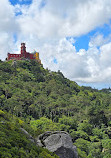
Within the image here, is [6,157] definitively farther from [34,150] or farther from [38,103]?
[38,103]

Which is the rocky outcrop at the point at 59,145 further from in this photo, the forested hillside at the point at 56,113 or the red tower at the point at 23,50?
the red tower at the point at 23,50

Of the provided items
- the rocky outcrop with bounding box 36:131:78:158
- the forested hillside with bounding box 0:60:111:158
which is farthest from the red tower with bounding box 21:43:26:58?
the rocky outcrop with bounding box 36:131:78:158

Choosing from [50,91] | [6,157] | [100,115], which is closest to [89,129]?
[100,115]

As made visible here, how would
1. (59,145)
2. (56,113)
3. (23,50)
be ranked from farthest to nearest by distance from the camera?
(23,50) → (56,113) → (59,145)

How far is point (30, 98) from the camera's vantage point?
7119 centimetres

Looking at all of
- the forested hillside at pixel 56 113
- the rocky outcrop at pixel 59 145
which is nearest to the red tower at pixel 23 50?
the forested hillside at pixel 56 113

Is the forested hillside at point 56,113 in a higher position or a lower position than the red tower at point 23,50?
lower

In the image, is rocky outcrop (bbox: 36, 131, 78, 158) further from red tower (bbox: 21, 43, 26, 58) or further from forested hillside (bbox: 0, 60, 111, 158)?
red tower (bbox: 21, 43, 26, 58)

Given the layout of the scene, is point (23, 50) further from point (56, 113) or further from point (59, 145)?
point (59, 145)

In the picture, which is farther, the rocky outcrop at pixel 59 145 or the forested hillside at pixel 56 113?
the forested hillside at pixel 56 113

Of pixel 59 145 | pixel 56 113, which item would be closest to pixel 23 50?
pixel 56 113

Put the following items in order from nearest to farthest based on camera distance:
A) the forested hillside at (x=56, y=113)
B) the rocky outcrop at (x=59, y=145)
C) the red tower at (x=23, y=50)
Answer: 1. the rocky outcrop at (x=59, y=145)
2. the forested hillside at (x=56, y=113)
3. the red tower at (x=23, y=50)

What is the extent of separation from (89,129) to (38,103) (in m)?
24.3

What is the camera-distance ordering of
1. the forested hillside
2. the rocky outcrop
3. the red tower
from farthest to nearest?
the red tower
the forested hillside
the rocky outcrop
